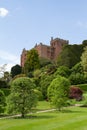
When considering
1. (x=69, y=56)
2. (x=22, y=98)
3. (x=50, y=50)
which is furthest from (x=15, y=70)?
(x=22, y=98)

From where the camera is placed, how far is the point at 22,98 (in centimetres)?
2108

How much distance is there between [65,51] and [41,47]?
73.2ft

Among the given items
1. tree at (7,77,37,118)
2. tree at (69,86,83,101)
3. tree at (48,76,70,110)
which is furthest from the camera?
tree at (69,86,83,101)

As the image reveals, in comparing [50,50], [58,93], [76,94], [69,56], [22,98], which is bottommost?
[22,98]

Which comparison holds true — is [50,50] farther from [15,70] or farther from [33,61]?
[33,61]

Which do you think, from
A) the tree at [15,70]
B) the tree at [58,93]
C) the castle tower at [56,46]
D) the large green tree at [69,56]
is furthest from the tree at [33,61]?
the tree at [58,93]

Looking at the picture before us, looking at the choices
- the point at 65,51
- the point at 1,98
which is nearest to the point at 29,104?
the point at 1,98

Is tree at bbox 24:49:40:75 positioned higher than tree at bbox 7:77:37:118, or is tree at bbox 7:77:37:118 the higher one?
tree at bbox 24:49:40:75

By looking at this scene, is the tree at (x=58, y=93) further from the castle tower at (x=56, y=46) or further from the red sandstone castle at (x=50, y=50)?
the castle tower at (x=56, y=46)

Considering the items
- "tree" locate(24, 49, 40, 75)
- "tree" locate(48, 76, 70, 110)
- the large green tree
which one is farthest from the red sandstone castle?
"tree" locate(48, 76, 70, 110)

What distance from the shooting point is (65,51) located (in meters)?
71.1

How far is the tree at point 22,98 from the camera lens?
68.5ft

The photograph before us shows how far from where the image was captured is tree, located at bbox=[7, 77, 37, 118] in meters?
20.9

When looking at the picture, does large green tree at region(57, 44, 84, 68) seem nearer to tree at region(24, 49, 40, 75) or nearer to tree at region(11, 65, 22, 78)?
tree at region(24, 49, 40, 75)
